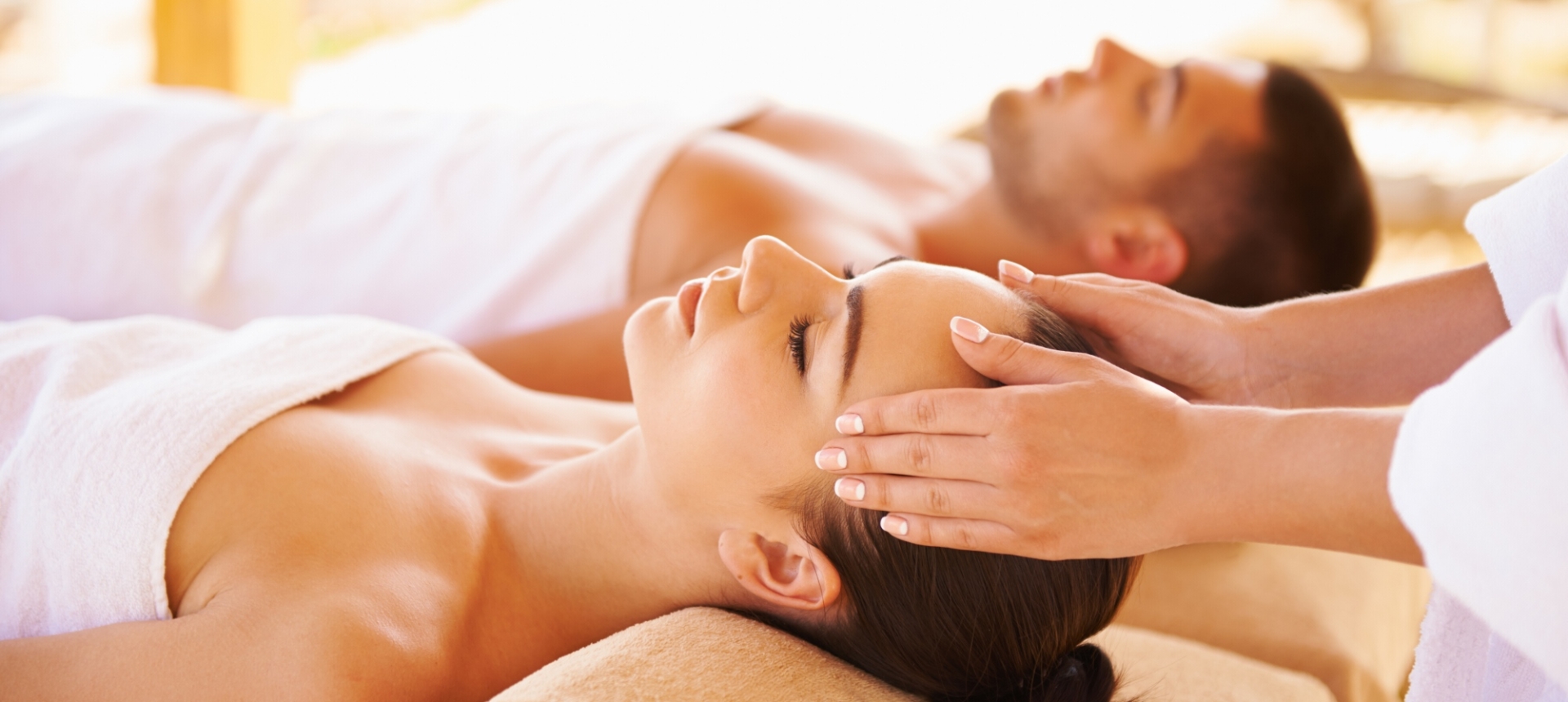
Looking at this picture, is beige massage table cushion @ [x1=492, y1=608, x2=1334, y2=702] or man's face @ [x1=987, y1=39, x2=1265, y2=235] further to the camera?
man's face @ [x1=987, y1=39, x2=1265, y2=235]

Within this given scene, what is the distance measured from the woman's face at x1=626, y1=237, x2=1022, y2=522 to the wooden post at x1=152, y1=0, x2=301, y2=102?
2.59m

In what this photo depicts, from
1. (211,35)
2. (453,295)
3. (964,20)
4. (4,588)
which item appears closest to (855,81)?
(964,20)

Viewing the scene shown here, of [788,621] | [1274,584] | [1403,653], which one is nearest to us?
[788,621]

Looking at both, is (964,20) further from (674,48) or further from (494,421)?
(494,421)

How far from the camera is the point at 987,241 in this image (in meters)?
2.48

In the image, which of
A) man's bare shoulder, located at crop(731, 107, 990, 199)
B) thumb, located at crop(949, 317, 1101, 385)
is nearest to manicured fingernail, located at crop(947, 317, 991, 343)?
thumb, located at crop(949, 317, 1101, 385)

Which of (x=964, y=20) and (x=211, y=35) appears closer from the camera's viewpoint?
(x=211, y=35)

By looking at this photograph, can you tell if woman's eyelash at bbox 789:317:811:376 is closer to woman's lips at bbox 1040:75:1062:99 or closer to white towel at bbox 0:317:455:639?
white towel at bbox 0:317:455:639

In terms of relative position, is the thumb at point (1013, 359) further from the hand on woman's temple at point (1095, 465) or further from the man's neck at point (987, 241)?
the man's neck at point (987, 241)

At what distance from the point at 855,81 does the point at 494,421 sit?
→ 3.59m

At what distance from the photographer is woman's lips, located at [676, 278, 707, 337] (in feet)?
4.19

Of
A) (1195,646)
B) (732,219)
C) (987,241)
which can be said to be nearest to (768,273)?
(1195,646)

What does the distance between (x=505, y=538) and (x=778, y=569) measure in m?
0.38

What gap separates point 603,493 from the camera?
1373 mm
